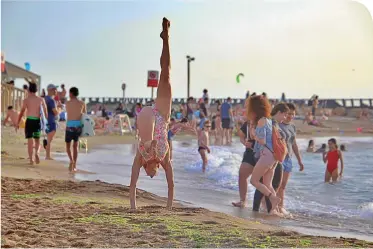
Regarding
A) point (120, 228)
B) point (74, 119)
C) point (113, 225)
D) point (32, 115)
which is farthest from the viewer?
point (32, 115)

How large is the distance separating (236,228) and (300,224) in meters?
1.63

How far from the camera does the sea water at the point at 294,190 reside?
6.39 m

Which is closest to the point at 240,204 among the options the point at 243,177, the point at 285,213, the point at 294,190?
the point at 243,177

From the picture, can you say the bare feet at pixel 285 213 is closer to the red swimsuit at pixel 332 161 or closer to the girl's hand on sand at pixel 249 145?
the girl's hand on sand at pixel 249 145

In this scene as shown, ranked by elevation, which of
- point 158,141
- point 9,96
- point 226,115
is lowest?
point 158,141

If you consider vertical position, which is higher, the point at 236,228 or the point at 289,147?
the point at 289,147

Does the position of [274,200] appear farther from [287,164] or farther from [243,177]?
[243,177]

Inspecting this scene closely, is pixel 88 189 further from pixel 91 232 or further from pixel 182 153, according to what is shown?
pixel 182 153

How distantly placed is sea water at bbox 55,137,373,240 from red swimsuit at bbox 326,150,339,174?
0.31 m

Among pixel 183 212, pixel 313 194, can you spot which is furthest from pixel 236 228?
pixel 313 194

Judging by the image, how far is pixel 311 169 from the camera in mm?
13523

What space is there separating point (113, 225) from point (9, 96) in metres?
18.4

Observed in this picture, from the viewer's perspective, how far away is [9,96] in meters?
21.8

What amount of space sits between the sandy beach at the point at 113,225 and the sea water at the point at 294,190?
917 mm
